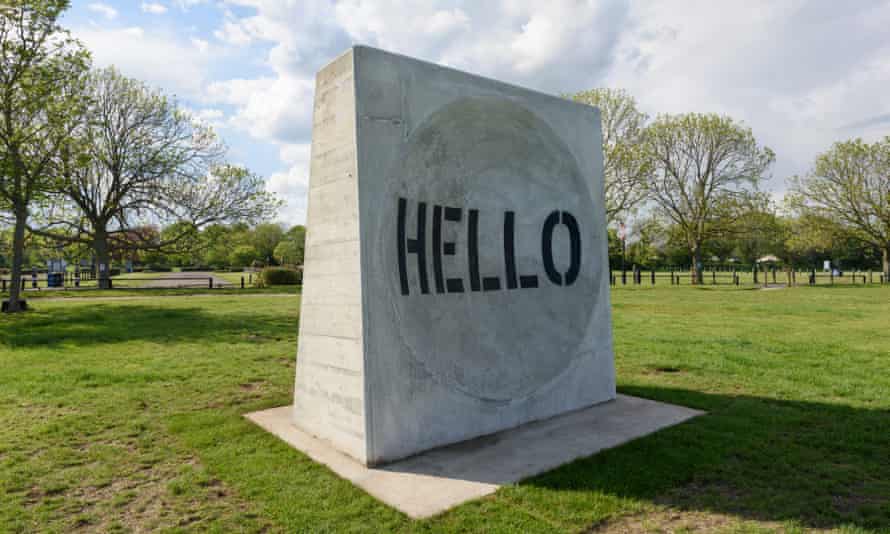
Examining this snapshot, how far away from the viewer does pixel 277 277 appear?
3269 centimetres

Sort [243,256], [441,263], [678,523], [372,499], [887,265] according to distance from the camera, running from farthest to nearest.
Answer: [243,256] → [887,265] → [441,263] → [372,499] → [678,523]

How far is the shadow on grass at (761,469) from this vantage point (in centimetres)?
367

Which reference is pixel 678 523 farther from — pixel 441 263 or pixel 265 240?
pixel 265 240

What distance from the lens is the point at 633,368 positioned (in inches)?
334

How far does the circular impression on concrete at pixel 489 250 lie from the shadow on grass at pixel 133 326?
747 cm

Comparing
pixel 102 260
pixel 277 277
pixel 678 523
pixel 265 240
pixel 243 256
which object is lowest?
pixel 678 523

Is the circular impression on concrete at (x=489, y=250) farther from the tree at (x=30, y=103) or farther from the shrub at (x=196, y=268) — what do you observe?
the shrub at (x=196, y=268)

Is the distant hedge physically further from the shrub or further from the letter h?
the shrub

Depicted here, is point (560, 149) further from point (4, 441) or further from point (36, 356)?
point (36, 356)

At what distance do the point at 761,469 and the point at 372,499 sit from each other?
3.14 m

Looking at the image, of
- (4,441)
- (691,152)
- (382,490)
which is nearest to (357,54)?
(382,490)

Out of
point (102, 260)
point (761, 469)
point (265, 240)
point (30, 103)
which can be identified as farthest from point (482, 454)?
point (265, 240)

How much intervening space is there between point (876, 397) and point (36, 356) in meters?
12.9

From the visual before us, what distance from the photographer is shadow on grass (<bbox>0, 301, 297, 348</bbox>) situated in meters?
11.5
